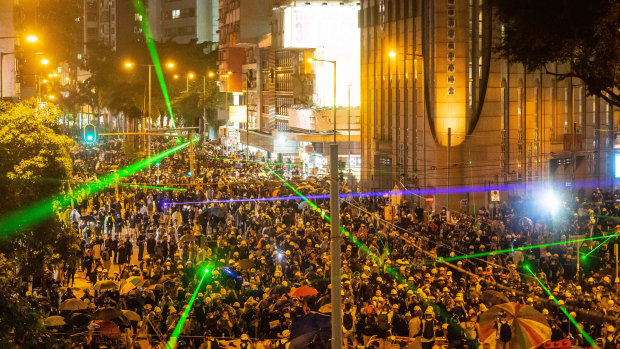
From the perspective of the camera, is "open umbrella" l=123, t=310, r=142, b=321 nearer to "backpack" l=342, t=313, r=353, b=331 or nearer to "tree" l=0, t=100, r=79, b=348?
"tree" l=0, t=100, r=79, b=348

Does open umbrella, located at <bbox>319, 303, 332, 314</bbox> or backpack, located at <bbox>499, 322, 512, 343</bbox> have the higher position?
open umbrella, located at <bbox>319, 303, 332, 314</bbox>

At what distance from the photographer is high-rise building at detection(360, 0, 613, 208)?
135 ft

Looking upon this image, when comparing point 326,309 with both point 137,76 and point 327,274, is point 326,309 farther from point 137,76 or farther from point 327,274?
point 137,76

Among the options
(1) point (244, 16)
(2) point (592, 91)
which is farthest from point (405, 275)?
(1) point (244, 16)

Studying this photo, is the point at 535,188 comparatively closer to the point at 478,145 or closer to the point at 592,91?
the point at 478,145

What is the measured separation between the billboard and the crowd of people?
2811cm

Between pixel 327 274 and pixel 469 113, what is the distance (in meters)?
21.7

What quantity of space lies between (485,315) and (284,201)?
23.2 metres

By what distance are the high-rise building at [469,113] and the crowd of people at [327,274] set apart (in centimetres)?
440

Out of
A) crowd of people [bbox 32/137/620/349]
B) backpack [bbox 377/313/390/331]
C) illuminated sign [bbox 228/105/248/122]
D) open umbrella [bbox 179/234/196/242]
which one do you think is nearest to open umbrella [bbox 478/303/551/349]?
crowd of people [bbox 32/137/620/349]

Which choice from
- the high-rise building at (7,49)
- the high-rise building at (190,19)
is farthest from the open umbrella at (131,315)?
the high-rise building at (190,19)

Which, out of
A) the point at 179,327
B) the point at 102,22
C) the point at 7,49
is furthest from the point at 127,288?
A: the point at 102,22

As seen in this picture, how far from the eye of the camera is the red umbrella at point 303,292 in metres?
18.6

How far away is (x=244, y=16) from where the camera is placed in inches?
Answer: 3583
